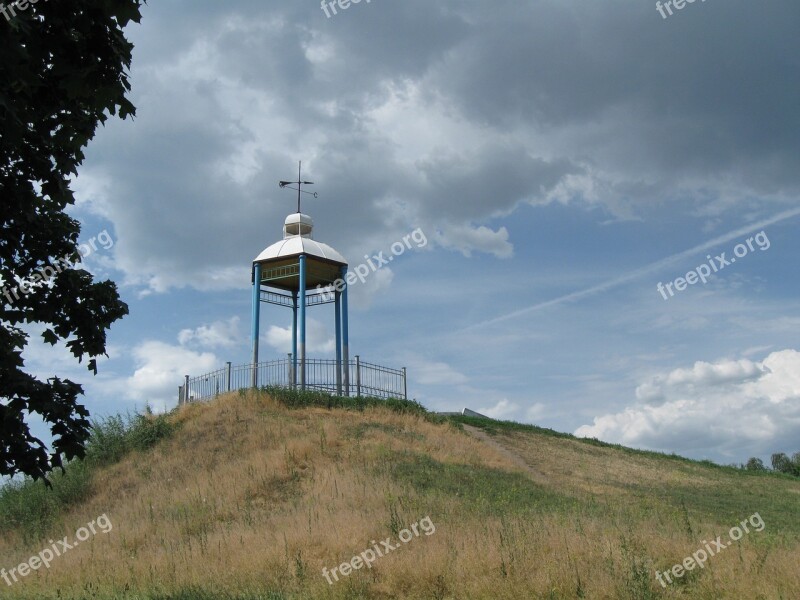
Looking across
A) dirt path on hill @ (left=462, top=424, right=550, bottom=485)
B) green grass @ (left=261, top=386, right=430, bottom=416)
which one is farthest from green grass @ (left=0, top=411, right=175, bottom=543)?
dirt path on hill @ (left=462, top=424, right=550, bottom=485)

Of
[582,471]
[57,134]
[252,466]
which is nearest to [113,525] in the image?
[252,466]

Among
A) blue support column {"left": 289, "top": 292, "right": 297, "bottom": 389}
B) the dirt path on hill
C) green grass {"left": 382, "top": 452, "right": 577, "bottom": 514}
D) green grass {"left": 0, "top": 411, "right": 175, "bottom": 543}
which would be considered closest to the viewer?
green grass {"left": 382, "top": 452, "right": 577, "bottom": 514}

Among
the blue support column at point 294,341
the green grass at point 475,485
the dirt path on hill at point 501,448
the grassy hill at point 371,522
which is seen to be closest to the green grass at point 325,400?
the grassy hill at point 371,522

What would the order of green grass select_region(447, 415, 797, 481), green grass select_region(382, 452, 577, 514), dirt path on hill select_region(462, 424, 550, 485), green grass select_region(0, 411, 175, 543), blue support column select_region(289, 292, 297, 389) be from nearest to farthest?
green grass select_region(382, 452, 577, 514), green grass select_region(0, 411, 175, 543), dirt path on hill select_region(462, 424, 550, 485), blue support column select_region(289, 292, 297, 389), green grass select_region(447, 415, 797, 481)

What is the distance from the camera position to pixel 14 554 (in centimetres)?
1451

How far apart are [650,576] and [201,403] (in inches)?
646

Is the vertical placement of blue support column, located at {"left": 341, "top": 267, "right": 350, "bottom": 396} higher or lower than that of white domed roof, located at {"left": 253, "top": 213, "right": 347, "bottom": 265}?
lower

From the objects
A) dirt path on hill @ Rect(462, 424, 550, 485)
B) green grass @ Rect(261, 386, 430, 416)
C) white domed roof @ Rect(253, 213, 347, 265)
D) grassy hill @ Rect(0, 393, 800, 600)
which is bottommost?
grassy hill @ Rect(0, 393, 800, 600)

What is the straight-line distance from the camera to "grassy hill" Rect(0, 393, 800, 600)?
341 inches

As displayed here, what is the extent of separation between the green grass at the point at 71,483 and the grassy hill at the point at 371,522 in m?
0.12

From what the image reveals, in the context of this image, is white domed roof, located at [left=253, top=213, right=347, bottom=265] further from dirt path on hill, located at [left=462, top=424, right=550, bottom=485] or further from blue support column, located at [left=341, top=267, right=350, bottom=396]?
dirt path on hill, located at [left=462, top=424, right=550, bottom=485]

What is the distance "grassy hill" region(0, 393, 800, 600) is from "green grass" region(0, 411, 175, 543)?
0.12 meters

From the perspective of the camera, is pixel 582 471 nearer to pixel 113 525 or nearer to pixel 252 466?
pixel 252 466

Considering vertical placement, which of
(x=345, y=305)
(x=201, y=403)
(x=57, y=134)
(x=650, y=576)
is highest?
(x=345, y=305)
